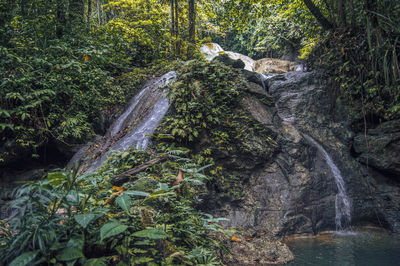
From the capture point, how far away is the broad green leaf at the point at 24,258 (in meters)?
1.18

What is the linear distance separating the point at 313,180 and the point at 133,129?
4.39 metres

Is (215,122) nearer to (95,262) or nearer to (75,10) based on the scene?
(95,262)

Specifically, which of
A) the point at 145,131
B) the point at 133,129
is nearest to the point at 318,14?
the point at 145,131

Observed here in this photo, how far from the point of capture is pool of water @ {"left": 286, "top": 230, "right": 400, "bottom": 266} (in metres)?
3.69

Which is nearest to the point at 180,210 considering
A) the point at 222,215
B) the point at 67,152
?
the point at 222,215

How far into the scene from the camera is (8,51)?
15.5 ft

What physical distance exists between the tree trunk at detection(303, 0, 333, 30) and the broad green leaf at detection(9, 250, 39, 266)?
822 cm

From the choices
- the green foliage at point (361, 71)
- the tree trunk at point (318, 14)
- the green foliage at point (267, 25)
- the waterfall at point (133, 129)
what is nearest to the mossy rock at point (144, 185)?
the waterfall at point (133, 129)

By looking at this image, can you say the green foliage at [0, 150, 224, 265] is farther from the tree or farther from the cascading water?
the tree

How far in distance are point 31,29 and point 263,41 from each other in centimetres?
1712

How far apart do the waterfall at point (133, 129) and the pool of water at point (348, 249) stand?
11.3ft

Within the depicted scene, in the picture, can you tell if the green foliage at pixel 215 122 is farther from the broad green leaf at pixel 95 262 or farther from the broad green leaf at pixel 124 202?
the broad green leaf at pixel 95 262

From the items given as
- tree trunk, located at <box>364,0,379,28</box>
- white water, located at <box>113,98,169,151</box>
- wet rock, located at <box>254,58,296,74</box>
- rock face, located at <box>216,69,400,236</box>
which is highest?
wet rock, located at <box>254,58,296,74</box>

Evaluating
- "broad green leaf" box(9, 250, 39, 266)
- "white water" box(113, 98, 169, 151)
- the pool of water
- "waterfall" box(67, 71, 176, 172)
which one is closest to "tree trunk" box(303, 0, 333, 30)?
"waterfall" box(67, 71, 176, 172)
